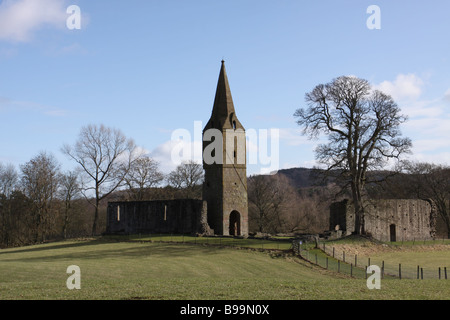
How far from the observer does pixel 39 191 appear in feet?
173

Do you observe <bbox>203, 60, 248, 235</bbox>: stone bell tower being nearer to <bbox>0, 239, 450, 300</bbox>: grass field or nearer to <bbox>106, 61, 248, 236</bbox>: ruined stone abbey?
<bbox>106, 61, 248, 236</bbox>: ruined stone abbey

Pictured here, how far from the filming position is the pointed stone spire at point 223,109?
42.8 meters

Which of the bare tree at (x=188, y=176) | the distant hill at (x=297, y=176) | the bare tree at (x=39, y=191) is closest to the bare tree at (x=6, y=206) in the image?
the bare tree at (x=39, y=191)

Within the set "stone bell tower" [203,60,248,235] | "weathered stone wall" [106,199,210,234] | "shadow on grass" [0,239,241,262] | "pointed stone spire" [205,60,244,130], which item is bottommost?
"shadow on grass" [0,239,241,262]

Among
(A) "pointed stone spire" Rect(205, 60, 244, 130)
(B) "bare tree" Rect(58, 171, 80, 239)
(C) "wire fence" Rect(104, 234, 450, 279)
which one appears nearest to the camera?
(C) "wire fence" Rect(104, 234, 450, 279)

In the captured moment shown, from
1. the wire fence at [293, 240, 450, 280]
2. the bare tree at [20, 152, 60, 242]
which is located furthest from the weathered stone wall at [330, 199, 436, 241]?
the bare tree at [20, 152, 60, 242]

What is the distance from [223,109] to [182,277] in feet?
81.8

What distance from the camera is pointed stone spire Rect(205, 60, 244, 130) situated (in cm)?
4281

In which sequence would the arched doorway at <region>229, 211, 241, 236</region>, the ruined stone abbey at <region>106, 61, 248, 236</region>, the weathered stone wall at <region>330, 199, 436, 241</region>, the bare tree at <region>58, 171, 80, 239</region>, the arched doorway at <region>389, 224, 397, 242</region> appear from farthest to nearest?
1. the bare tree at <region>58, 171, 80, 239</region>
2. the arched doorway at <region>389, 224, 397, 242</region>
3. the arched doorway at <region>229, 211, 241, 236</region>
4. the weathered stone wall at <region>330, 199, 436, 241</region>
5. the ruined stone abbey at <region>106, 61, 248, 236</region>

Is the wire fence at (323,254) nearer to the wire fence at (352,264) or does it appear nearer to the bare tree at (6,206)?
the wire fence at (352,264)

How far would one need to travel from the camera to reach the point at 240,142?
43031 mm

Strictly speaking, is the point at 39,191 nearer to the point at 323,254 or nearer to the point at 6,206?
the point at 6,206
